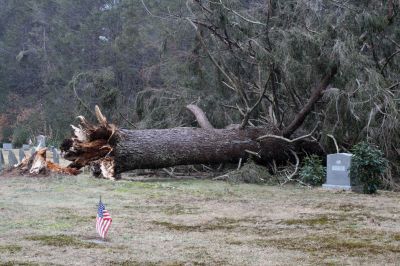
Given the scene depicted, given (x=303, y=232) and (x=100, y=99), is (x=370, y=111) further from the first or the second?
(x=100, y=99)

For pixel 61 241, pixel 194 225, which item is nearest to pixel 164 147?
pixel 194 225

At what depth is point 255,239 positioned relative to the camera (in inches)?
253

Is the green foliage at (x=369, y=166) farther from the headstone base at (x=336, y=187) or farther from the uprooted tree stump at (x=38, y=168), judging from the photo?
the uprooted tree stump at (x=38, y=168)

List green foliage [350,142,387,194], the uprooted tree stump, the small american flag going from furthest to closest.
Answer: the uprooted tree stump, green foliage [350,142,387,194], the small american flag

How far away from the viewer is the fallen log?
1212 centimetres

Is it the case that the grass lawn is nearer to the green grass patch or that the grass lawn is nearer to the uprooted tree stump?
the green grass patch

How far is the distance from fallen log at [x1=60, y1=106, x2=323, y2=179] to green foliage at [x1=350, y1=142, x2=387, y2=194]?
2724 mm

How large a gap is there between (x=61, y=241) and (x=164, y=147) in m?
6.59

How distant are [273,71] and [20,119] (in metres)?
26.5

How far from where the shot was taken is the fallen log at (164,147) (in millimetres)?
12125

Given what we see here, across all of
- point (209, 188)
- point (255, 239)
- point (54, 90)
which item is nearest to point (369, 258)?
point (255, 239)

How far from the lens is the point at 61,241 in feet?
20.0

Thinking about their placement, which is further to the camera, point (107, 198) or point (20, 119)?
point (20, 119)

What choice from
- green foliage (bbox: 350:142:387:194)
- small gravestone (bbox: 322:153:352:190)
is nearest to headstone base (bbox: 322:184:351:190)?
small gravestone (bbox: 322:153:352:190)
